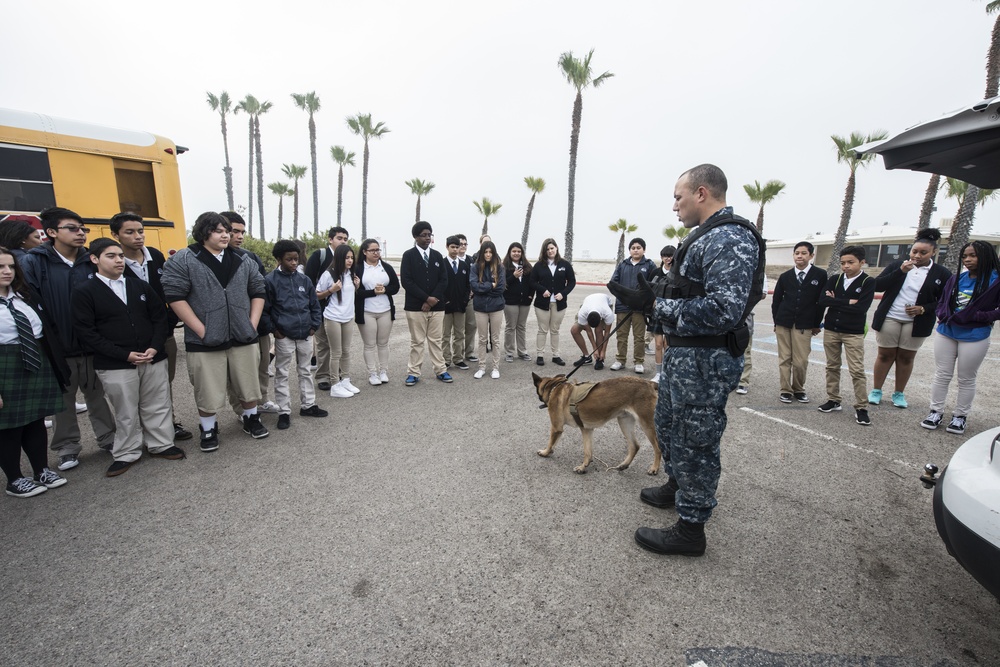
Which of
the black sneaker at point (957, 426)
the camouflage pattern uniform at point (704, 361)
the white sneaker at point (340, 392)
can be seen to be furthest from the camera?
the white sneaker at point (340, 392)

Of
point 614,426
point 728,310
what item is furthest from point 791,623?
point 614,426

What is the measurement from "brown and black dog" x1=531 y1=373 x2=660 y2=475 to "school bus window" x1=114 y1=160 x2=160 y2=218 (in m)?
7.90

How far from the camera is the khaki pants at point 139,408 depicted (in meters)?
3.60

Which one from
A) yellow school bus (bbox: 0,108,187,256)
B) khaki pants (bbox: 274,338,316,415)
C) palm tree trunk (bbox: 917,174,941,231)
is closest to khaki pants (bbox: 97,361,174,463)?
khaki pants (bbox: 274,338,316,415)

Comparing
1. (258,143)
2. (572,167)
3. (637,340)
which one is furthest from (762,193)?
(258,143)

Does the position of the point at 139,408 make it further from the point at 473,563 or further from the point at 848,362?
the point at 848,362

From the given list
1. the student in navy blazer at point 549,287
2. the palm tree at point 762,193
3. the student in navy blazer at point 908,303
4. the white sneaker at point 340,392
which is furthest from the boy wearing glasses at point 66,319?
the palm tree at point 762,193

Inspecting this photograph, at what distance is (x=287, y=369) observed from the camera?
4.76 meters

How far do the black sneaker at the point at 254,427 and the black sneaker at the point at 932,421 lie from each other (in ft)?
22.1

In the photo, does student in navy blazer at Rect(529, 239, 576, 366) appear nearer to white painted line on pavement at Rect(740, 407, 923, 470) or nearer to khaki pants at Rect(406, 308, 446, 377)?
khaki pants at Rect(406, 308, 446, 377)

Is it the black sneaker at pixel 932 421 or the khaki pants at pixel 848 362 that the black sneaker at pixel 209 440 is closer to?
the khaki pants at pixel 848 362

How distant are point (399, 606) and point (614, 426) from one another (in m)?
3.17

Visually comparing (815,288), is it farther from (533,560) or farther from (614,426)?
(533,560)

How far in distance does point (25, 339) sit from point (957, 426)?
8.12 metres
